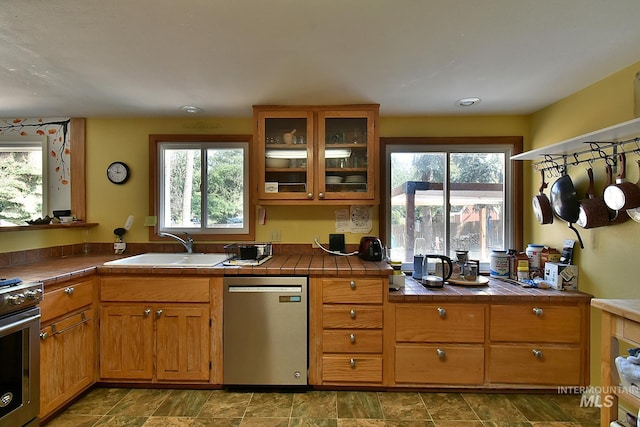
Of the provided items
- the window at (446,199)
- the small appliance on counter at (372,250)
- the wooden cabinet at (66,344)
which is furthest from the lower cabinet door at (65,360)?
the window at (446,199)

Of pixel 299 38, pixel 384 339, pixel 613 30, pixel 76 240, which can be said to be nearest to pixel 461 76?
pixel 613 30

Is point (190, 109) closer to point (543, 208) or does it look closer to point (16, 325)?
point (16, 325)

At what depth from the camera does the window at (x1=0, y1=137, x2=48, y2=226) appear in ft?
8.80

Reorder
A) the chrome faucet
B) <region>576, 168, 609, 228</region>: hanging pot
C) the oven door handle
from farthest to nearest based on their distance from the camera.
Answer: the chrome faucet < <region>576, 168, 609, 228</region>: hanging pot < the oven door handle

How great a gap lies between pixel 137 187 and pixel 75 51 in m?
1.37

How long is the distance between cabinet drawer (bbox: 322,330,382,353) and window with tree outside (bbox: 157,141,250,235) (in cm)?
125

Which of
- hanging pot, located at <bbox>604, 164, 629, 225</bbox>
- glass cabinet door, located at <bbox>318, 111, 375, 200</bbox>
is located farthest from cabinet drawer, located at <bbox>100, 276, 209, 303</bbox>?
hanging pot, located at <bbox>604, 164, 629, 225</bbox>

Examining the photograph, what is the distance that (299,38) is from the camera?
151cm

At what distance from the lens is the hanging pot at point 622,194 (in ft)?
5.33

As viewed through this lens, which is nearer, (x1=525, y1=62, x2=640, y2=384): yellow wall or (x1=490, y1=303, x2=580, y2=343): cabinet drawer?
(x1=525, y1=62, x2=640, y2=384): yellow wall

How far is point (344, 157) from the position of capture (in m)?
2.44

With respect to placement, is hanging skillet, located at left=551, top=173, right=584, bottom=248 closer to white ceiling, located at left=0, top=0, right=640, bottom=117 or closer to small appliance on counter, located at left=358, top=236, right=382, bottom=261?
white ceiling, located at left=0, top=0, right=640, bottom=117

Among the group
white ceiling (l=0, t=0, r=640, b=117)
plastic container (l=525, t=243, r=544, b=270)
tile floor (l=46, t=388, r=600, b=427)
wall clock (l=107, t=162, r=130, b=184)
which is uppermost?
white ceiling (l=0, t=0, r=640, b=117)

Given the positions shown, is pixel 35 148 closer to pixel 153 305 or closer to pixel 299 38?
pixel 153 305
